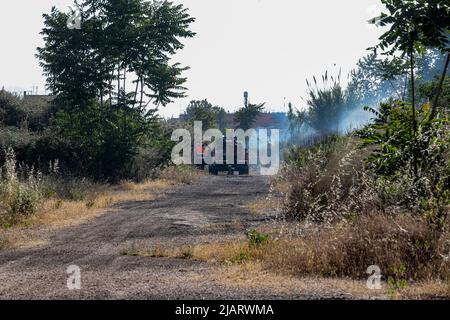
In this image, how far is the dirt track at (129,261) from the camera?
258 inches

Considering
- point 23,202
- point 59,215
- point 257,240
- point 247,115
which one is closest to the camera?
point 257,240

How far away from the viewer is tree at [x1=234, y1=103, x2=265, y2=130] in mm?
57375

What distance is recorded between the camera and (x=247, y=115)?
190 feet

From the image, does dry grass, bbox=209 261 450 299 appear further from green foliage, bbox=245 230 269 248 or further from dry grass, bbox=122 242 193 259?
dry grass, bbox=122 242 193 259

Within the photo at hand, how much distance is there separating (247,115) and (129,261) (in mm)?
49236

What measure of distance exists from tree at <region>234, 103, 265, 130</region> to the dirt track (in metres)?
40.5

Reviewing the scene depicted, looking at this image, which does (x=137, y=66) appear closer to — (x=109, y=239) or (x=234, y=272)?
(x=109, y=239)

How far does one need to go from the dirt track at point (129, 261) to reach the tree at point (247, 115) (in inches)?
1594

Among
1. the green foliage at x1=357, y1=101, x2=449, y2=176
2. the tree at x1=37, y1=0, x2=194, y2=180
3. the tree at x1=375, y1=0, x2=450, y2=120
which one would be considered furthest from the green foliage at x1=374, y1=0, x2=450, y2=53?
the tree at x1=37, y1=0, x2=194, y2=180

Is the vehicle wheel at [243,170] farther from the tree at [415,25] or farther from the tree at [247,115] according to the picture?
the tree at [415,25]

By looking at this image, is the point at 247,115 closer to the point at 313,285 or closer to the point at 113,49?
the point at 113,49

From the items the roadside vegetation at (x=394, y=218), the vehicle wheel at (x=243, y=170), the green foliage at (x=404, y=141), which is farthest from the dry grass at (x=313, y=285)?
the vehicle wheel at (x=243, y=170)

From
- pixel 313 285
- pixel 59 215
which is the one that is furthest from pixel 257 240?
pixel 59 215
